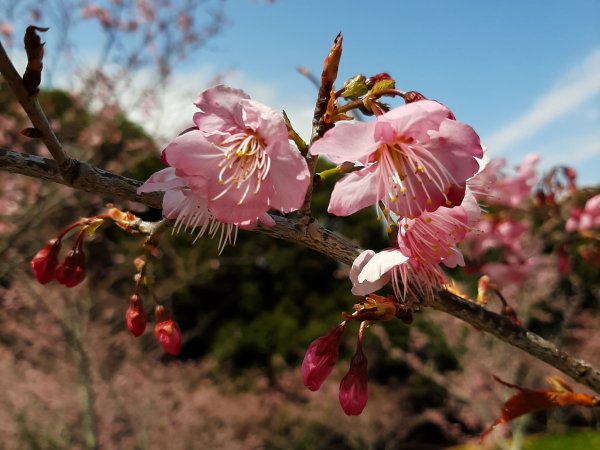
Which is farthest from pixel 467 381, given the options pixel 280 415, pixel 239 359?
pixel 239 359

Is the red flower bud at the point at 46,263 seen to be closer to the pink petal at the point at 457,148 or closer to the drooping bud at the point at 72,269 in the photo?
the drooping bud at the point at 72,269

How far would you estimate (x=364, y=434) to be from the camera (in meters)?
7.50

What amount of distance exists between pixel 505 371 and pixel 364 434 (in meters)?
2.17

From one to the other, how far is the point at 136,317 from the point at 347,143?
1.66 ft

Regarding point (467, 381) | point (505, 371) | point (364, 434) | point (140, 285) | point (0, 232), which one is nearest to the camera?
point (140, 285)

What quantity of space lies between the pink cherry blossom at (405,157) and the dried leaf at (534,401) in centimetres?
38

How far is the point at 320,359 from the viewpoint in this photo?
0.81 m

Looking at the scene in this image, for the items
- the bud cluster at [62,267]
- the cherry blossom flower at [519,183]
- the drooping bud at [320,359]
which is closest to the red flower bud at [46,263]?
the bud cluster at [62,267]

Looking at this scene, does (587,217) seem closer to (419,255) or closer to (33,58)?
(419,255)

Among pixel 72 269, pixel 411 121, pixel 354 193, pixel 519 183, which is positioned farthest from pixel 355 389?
pixel 519 183

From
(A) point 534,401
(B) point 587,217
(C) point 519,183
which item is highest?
(C) point 519,183

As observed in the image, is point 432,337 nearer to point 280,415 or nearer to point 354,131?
point 280,415

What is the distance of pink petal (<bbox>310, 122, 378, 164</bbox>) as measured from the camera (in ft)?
2.27

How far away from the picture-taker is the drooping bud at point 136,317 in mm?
950
